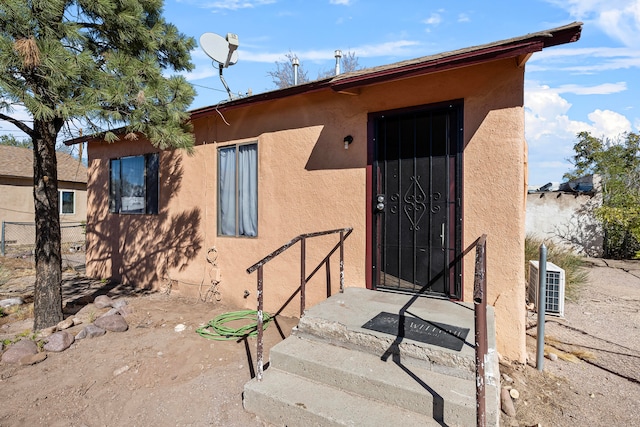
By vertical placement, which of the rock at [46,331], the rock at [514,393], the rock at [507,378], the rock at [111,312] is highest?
the rock at [111,312]

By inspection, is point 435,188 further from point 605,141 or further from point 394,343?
point 605,141

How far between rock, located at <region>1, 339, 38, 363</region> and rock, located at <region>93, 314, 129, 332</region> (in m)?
0.73

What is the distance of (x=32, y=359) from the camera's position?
370 cm

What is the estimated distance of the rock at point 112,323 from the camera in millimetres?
4594

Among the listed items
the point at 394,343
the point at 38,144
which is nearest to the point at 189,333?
the point at 394,343

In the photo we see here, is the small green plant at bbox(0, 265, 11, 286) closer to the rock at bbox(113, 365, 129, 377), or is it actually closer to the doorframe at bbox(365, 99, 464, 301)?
the rock at bbox(113, 365, 129, 377)

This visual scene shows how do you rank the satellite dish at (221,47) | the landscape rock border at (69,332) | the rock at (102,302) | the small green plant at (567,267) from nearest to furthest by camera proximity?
1. the landscape rock border at (69,332)
2. the rock at (102,302)
3. the satellite dish at (221,47)
4. the small green plant at (567,267)

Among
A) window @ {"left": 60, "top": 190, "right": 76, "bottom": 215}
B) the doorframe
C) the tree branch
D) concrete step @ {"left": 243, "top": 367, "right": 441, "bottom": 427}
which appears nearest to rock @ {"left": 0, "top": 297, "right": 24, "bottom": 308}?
the tree branch

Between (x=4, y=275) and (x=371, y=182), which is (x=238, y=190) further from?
(x=4, y=275)

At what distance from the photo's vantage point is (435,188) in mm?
3887

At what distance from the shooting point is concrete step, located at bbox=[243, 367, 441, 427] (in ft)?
7.71

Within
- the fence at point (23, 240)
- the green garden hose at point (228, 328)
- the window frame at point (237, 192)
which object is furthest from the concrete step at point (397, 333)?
the fence at point (23, 240)

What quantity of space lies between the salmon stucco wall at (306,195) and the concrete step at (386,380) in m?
1.45

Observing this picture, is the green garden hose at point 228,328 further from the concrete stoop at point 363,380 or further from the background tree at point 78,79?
the background tree at point 78,79
